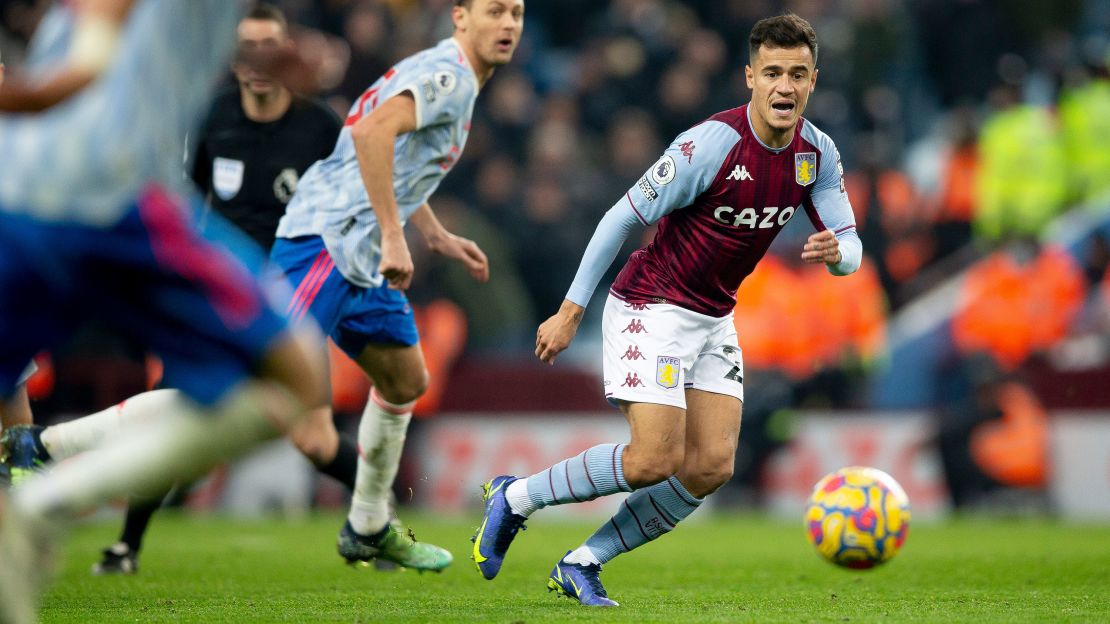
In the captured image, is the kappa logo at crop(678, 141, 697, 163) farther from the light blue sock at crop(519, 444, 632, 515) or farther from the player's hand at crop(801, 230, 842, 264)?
the light blue sock at crop(519, 444, 632, 515)

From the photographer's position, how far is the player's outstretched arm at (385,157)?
589cm

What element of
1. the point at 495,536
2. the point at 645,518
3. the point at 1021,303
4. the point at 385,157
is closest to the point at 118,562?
the point at 495,536

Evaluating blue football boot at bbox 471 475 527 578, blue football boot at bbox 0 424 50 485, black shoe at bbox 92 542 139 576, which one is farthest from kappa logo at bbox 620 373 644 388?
black shoe at bbox 92 542 139 576

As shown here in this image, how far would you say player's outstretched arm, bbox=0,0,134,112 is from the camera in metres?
3.43

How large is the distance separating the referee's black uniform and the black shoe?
5.43 feet

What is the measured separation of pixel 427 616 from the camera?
5.29 metres

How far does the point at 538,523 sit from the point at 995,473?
150 inches

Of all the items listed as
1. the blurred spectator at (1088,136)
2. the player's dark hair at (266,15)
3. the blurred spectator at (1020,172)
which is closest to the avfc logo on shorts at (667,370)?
the player's dark hair at (266,15)

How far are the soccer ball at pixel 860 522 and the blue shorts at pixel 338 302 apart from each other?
207cm

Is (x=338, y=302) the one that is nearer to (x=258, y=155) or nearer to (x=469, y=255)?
(x=469, y=255)

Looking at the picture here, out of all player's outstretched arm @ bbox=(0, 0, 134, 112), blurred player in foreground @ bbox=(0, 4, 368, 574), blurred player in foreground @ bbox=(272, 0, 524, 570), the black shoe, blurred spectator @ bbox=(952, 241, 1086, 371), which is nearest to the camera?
player's outstretched arm @ bbox=(0, 0, 134, 112)

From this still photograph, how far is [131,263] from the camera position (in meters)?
3.64

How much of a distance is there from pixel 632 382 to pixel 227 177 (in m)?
2.88

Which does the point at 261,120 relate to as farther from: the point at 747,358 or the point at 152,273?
the point at 747,358
